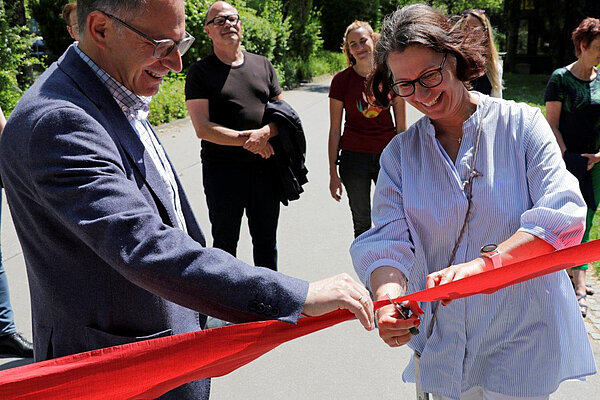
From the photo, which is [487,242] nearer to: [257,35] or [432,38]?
[432,38]

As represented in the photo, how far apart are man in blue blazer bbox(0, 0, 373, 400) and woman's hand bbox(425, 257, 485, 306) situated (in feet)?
0.98

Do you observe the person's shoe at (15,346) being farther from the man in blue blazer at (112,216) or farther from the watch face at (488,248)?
the watch face at (488,248)

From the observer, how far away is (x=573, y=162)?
16.4 feet

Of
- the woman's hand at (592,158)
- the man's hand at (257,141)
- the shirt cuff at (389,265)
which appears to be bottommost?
the woman's hand at (592,158)

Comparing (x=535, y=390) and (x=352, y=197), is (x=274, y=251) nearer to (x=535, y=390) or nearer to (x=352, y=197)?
(x=352, y=197)

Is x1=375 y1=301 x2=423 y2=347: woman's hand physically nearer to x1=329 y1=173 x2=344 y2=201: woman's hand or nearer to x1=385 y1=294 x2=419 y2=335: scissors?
x1=385 y1=294 x2=419 y2=335: scissors

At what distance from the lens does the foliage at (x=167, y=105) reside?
13672mm

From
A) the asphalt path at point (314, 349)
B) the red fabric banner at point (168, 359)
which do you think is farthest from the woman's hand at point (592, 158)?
the red fabric banner at point (168, 359)

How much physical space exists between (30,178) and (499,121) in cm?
163

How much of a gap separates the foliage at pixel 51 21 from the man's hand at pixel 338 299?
83.7 feet

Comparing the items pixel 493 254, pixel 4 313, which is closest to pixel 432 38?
pixel 493 254

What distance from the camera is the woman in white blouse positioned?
222 centimetres

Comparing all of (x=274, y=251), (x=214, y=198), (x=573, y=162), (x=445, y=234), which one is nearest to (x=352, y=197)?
(x=274, y=251)

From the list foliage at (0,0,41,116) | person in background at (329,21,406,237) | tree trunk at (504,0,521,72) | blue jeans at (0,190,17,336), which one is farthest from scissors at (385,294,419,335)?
tree trunk at (504,0,521,72)
